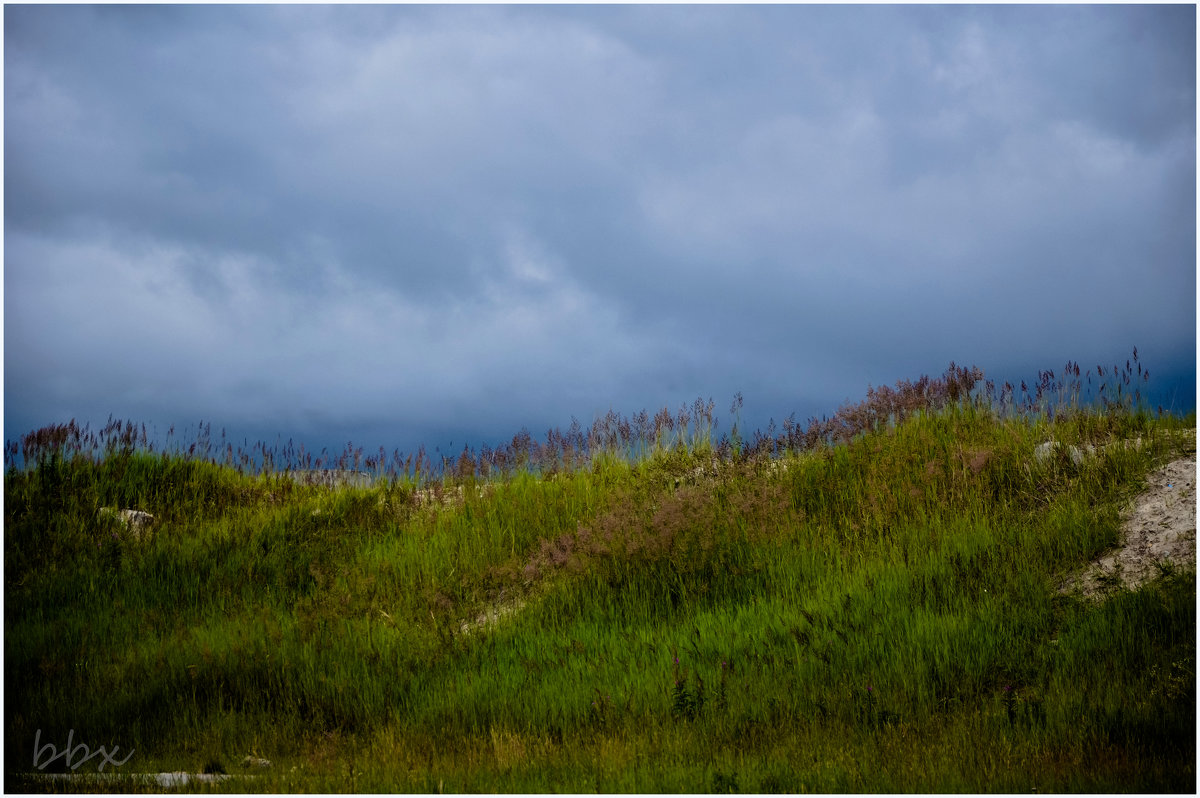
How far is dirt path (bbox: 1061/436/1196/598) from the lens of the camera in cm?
753

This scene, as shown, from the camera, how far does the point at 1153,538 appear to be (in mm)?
8086

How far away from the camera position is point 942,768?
4918 mm

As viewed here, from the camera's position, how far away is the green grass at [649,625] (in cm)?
545

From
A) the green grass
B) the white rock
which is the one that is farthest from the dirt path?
the white rock

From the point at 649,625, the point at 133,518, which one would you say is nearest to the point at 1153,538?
the point at 649,625

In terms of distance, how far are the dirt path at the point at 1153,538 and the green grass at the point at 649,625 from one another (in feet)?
0.62

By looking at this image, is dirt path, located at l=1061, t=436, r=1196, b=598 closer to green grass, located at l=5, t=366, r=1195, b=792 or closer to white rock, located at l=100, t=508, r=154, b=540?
green grass, located at l=5, t=366, r=1195, b=792

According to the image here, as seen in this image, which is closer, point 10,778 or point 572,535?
point 10,778

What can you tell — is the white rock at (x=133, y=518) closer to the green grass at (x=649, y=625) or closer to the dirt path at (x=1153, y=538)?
the green grass at (x=649, y=625)

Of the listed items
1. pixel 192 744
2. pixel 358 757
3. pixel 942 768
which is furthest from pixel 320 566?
pixel 942 768

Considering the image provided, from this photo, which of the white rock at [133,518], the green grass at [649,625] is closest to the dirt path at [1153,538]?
the green grass at [649,625]

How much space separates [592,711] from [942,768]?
2.56m

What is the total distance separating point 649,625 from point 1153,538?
4.90m

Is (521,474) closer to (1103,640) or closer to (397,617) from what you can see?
(397,617)
